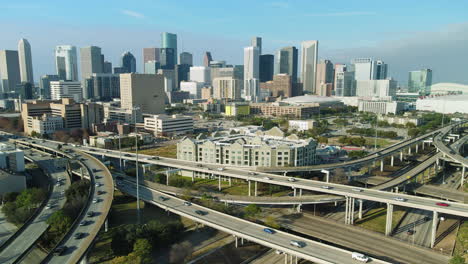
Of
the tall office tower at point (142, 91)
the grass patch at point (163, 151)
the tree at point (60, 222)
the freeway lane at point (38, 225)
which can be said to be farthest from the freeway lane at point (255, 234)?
the tall office tower at point (142, 91)

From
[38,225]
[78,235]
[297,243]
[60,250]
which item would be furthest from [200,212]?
[38,225]

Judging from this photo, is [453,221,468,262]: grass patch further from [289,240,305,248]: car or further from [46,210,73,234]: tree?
[46,210,73,234]: tree

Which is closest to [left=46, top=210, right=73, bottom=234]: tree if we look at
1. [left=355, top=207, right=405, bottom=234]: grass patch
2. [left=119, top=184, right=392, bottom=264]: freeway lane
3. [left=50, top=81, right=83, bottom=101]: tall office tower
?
[left=119, top=184, right=392, bottom=264]: freeway lane

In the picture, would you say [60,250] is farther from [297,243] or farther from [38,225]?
[297,243]

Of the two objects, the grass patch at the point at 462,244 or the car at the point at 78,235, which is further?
the grass patch at the point at 462,244

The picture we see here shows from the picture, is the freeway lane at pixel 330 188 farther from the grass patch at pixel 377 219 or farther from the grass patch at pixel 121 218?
the grass patch at pixel 121 218

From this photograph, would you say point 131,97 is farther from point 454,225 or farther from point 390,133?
point 454,225

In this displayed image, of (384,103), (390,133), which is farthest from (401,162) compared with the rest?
(384,103)
